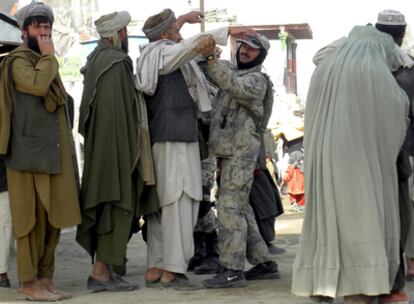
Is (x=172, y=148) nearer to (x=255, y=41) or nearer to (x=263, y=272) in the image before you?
(x=255, y=41)

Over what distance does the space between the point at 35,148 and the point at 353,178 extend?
217 centimetres

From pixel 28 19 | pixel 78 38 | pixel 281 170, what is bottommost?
pixel 281 170

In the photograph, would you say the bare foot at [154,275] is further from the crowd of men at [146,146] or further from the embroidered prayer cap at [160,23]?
the embroidered prayer cap at [160,23]

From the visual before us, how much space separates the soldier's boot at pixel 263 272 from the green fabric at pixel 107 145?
1.13m

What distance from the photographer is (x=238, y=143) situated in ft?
25.2

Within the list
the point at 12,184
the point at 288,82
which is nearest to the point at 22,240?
the point at 12,184

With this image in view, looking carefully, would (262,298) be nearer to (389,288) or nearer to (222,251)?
(222,251)

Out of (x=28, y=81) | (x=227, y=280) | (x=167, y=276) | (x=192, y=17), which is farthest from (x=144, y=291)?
(x=192, y=17)

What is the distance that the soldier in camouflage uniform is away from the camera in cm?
762

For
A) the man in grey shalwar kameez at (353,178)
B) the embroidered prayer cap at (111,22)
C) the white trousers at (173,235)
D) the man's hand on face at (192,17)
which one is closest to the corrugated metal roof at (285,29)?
the man's hand on face at (192,17)

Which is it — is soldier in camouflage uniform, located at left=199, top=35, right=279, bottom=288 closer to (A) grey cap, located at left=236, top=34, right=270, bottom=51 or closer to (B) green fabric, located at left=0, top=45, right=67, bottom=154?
(A) grey cap, located at left=236, top=34, right=270, bottom=51

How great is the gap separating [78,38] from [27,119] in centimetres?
2218

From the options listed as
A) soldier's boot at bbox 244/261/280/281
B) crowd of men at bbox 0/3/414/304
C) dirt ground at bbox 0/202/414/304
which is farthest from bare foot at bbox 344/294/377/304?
soldier's boot at bbox 244/261/280/281

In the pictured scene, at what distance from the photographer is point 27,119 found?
7219mm
